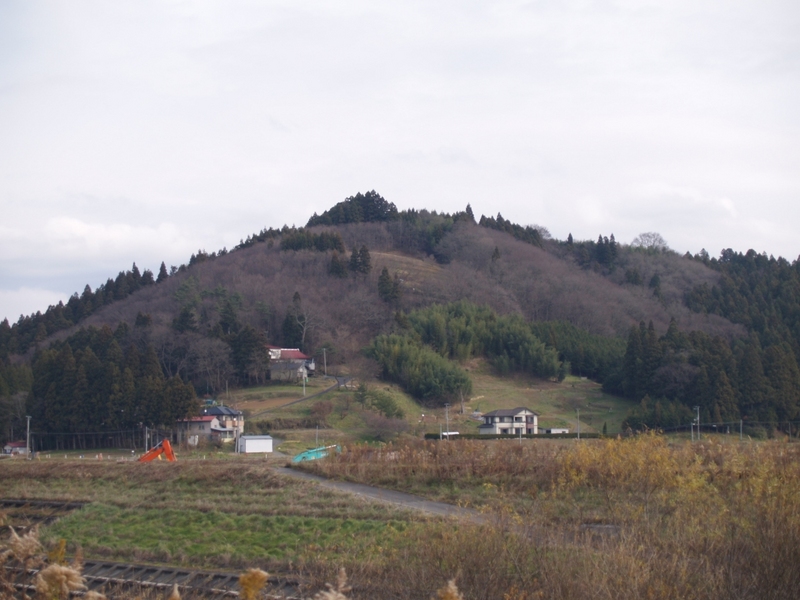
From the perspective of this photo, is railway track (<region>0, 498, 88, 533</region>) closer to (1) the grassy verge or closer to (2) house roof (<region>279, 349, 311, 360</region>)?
(1) the grassy verge

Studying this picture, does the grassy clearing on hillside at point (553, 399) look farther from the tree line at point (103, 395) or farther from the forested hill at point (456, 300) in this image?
the tree line at point (103, 395)

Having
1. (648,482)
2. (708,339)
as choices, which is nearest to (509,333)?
(708,339)

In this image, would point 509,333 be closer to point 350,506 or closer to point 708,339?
point 708,339

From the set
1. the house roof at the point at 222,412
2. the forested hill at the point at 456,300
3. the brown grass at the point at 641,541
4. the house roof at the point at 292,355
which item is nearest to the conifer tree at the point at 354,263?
the forested hill at the point at 456,300

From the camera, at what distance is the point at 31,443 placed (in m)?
33.7

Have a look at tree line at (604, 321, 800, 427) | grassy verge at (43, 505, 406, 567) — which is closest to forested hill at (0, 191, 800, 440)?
tree line at (604, 321, 800, 427)

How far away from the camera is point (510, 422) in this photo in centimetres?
3269

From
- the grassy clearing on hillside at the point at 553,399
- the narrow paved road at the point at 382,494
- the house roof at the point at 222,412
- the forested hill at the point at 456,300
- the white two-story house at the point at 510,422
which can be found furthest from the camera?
the forested hill at the point at 456,300

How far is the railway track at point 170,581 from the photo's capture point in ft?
31.8

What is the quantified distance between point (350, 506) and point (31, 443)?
24.3m

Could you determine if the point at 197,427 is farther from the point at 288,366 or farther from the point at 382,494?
the point at 382,494

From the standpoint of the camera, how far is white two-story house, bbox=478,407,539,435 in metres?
32.6

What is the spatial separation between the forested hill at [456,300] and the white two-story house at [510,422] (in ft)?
15.1

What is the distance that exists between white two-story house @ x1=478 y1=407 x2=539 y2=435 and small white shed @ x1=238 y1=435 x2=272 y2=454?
31.2ft
